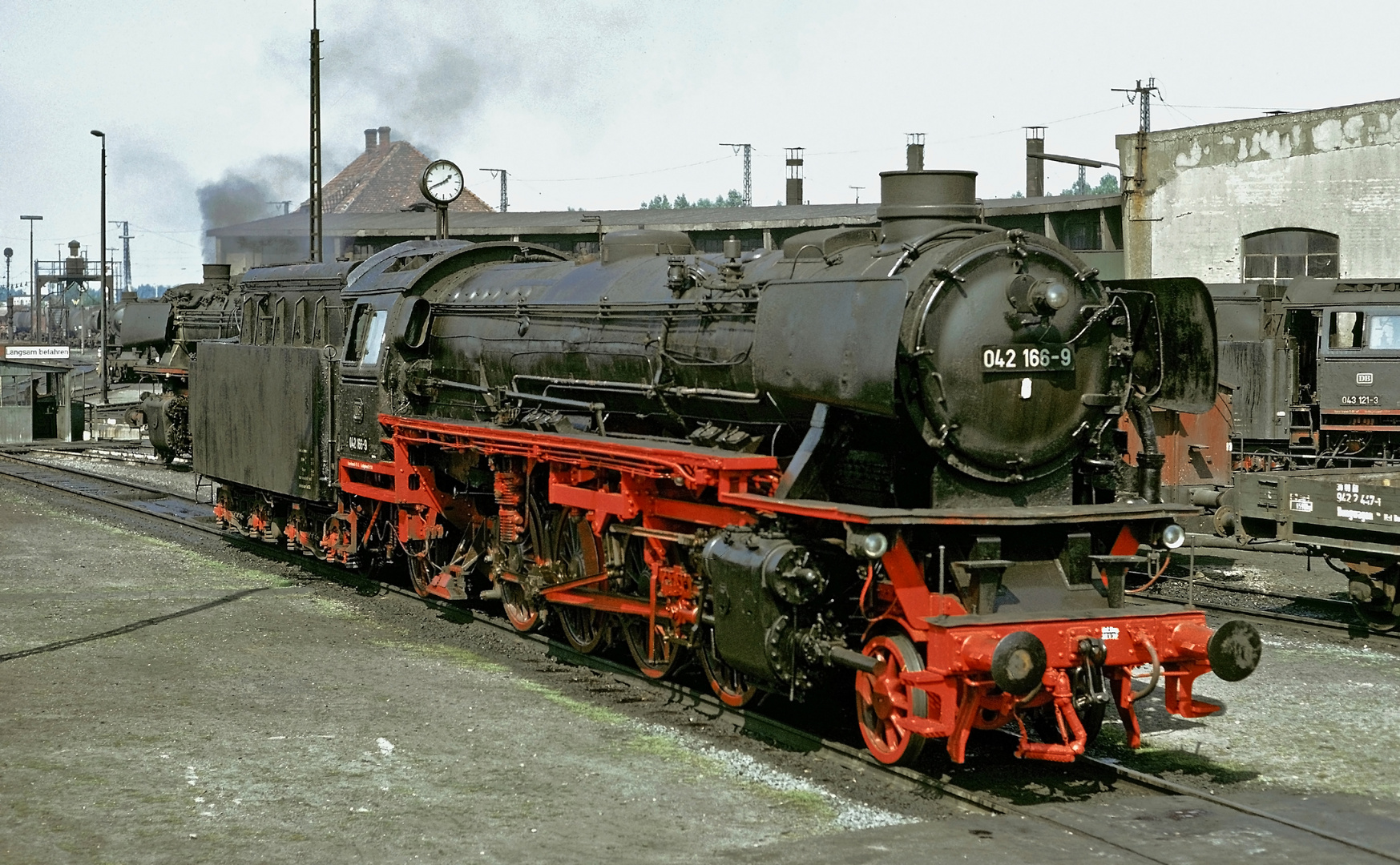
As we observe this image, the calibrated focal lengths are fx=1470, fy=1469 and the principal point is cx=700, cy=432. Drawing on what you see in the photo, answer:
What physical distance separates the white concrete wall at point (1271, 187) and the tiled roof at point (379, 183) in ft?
139

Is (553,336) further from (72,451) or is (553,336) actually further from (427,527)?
(72,451)

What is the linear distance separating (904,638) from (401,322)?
7220 mm

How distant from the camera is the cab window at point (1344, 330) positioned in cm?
2166

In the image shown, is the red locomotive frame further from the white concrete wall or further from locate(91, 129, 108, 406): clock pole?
locate(91, 129, 108, 406): clock pole

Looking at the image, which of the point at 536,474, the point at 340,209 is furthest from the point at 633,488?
the point at 340,209

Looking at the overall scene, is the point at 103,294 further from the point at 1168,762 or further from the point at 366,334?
the point at 1168,762

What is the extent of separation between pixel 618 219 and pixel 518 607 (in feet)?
116

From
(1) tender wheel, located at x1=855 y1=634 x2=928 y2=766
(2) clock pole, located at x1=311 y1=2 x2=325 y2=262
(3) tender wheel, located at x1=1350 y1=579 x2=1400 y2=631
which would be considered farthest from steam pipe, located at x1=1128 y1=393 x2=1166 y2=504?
(2) clock pole, located at x1=311 y1=2 x2=325 y2=262

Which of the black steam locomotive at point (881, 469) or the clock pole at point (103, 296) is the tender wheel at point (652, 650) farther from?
the clock pole at point (103, 296)

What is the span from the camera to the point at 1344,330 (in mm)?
21781

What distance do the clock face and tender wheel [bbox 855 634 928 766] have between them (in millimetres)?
10548

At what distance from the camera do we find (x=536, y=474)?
1176 cm

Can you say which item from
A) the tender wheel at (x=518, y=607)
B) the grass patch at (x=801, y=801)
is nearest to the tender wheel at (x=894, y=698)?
the grass patch at (x=801, y=801)

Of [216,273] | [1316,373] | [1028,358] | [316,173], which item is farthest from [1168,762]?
[216,273]
